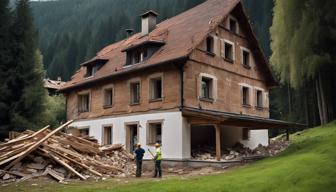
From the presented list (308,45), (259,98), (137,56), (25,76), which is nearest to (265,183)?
(137,56)

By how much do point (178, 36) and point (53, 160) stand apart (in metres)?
11.9

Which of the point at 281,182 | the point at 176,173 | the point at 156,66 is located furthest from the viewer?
the point at 156,66

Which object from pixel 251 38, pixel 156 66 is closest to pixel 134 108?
pixel 156 66

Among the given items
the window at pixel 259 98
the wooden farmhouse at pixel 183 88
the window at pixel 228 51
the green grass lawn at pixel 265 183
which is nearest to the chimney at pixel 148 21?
the wooden farmhouse at pixel 183 88

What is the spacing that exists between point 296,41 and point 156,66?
1562 centimetres

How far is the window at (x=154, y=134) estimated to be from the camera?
86.9ft

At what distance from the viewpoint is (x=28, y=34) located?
38031 mm

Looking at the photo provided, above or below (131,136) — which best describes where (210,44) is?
above

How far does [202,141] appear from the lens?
92.0 feet

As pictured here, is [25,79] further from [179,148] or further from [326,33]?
[326,33]

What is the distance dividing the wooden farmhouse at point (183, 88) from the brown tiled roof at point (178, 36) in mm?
95

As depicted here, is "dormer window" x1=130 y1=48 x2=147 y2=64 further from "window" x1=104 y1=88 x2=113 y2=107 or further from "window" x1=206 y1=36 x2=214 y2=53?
"window" x1=206 y1=36 x2=214 y2=53

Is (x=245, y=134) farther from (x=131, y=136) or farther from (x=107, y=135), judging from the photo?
(x=107, y=135)

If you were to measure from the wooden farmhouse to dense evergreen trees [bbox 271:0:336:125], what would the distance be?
4.54m
